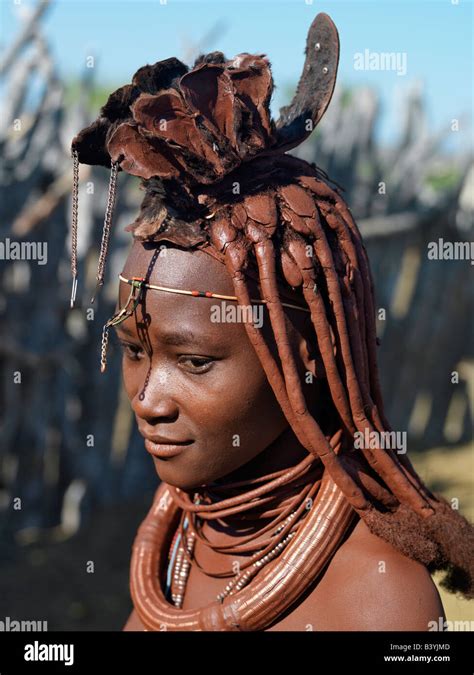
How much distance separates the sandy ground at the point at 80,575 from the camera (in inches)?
218

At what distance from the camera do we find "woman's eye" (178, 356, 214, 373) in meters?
2.36

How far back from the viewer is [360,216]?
301 inches

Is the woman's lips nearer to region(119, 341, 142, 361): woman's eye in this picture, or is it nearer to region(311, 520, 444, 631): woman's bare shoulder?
region(119, 341, 142, 361): woman's eye

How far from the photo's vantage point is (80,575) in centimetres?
602

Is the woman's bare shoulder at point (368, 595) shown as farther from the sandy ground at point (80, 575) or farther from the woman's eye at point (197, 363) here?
the sandy ground at point (80, 575)

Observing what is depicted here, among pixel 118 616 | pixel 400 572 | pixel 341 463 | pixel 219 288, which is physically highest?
pixel 219 288

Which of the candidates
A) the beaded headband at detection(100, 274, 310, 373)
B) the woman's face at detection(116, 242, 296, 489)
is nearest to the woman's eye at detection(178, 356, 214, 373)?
the woman's face at detection(116, 242, 296, 489)

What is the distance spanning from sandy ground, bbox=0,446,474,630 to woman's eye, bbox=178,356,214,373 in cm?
320

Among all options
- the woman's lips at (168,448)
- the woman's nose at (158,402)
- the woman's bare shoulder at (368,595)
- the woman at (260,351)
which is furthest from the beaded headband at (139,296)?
the woman's bare shoulder at (368,595)

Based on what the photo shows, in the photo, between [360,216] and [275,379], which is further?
[360,216]

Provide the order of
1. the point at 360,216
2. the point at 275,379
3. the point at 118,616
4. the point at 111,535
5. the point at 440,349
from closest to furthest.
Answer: the point at 275,379 → the point at 118,616 → the point at 111,535 → the point at 360,216 → the point at 440,349
